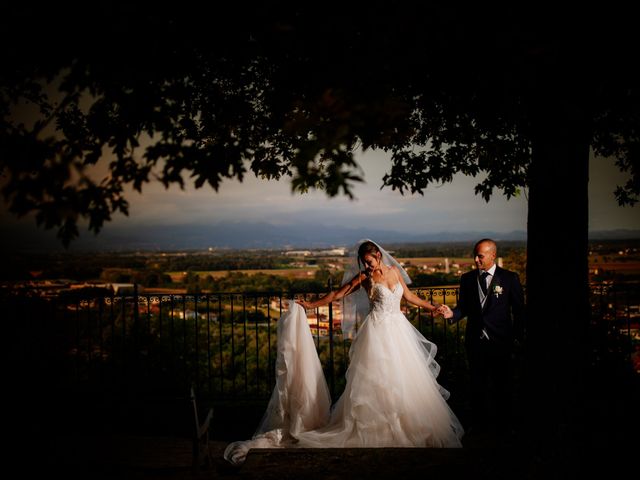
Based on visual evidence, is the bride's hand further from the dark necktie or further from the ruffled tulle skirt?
the dark necktie

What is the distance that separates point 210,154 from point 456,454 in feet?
10.2

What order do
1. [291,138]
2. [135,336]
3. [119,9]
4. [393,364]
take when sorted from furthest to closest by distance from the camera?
1. [135,336]
2. [291,138]
3. [393,364]
4. [119,9]

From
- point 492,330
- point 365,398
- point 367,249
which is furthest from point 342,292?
point 492,330

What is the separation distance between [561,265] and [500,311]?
1933 millimetres

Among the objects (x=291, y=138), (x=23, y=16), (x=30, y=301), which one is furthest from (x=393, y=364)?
(x=30, y=301)

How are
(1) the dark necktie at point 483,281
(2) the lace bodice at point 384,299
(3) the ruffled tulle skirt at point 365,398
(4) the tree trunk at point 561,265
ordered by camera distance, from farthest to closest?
(2) the lace bodice at point 384,299 → (1) the dark necktie at point 483,281 → (3) the ruffled tulle skirt at point 365,398 → (4) the tree trunk at point 561,265

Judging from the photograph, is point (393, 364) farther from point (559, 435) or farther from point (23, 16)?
point (23, 16)

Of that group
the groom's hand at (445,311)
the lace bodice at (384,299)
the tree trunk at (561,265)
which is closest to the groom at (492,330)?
the groom's hand at (445,311)

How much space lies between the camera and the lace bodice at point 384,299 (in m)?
5.64

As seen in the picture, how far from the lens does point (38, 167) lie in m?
2.88

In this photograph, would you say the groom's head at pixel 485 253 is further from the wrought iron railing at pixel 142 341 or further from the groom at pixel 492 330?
the wrought iron railing at pixel 142 341

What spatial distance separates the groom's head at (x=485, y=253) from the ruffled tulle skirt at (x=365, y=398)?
3.64ft

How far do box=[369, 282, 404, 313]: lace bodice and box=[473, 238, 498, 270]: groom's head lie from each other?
1.01m

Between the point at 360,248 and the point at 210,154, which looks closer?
the point at 210,154
